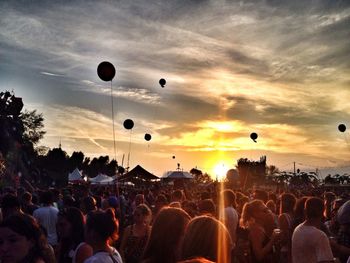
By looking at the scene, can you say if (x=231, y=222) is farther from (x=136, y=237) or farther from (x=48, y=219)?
(x=48, y=219)

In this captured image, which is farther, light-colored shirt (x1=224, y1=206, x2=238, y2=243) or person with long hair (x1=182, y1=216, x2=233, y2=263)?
light-colored shirt (x1=224, y1=206, x2=238, y2=243)

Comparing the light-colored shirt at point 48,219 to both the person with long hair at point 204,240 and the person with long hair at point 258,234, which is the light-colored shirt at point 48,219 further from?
A: the person with long hair at point 204,240

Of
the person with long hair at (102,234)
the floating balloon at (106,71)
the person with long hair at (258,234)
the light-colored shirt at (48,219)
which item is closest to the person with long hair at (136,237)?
the person with long hair at (258,234)

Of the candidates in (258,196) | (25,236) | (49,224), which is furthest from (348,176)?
(25,236)

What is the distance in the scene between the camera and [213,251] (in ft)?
9.07

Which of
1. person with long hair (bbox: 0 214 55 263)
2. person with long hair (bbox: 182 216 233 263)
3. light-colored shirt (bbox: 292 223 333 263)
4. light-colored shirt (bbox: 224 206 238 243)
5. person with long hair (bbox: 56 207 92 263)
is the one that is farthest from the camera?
light-colored shirt (bbox: 224 206 238 243)

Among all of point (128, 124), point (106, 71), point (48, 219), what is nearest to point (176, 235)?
point (48, 219)

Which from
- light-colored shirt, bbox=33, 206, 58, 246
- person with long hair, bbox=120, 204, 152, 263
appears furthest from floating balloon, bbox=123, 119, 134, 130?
person with long hair, bbox=120, 204, 152, 263

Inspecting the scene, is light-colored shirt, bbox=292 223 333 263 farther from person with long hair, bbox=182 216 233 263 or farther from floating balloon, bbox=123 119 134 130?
floating balloon, bbox=123 119 134 130

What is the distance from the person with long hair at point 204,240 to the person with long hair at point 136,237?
11.0 ft

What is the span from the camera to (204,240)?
278 cm

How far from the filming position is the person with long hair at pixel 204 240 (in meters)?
2.75

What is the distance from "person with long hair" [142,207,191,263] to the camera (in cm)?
338

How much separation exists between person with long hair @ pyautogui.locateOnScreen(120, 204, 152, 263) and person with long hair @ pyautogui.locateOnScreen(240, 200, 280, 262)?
58.6 inches
